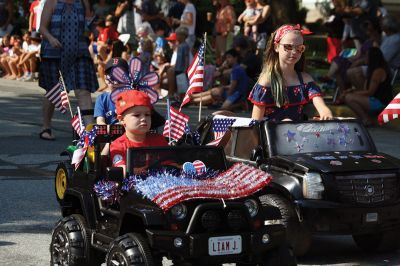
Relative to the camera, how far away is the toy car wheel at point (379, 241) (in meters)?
8.04

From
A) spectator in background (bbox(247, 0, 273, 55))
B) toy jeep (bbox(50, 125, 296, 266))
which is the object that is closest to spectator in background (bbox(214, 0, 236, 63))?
spectator in background (bbox(247, 0, 273, 55))

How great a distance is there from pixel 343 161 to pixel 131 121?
1843 mm

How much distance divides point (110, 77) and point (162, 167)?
2.14 metres

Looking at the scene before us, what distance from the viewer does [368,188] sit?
7.77 meters

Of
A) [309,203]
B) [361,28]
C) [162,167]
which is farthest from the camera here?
[361,28]

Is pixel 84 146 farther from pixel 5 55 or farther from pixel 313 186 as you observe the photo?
pixel 5 55

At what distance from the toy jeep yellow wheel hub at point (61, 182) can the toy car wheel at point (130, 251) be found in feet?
6.07

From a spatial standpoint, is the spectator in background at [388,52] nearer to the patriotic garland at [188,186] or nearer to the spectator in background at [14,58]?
the spectator in background at [14,58]

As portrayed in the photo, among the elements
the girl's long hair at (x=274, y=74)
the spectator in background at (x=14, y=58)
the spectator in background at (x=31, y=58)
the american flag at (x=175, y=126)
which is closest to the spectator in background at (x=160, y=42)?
the spectator in background at (x=31, y=58)

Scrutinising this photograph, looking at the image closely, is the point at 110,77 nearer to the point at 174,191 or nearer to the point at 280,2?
the point at 174,191

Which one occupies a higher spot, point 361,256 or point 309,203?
point 309,203

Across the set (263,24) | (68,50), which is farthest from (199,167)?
(263,24)

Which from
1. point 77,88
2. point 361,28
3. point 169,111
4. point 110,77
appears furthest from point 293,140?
point 361,28

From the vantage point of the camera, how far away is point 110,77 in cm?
858
